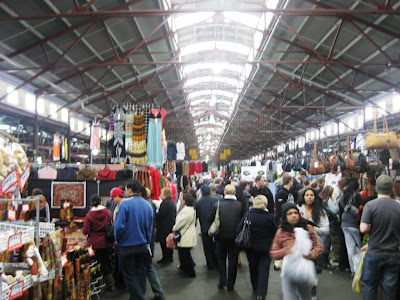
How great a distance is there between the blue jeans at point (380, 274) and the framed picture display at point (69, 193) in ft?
15.0

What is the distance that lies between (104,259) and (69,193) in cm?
185

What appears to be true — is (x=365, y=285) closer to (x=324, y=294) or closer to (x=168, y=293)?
(x=324, y=294)

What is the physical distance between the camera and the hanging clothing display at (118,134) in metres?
6.60

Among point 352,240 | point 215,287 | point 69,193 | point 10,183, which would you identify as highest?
point 10,183

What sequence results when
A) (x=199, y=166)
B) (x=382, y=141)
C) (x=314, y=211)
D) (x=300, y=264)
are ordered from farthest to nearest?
(x=199, y=166)
(x=382, y=141)
(x=314, y=211)
(x=300, y=264)

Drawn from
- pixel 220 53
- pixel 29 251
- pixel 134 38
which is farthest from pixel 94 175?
pixel 220 53

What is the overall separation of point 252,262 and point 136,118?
3.20m

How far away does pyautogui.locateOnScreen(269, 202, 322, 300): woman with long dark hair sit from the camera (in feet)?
11.2

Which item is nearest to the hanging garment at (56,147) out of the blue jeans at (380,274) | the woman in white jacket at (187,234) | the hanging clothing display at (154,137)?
the hanging clothing display at (154,137)

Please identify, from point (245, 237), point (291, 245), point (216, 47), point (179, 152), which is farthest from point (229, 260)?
point (216, 47)

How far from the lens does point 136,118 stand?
6609 millimetres

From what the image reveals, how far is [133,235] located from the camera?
4.14 metres

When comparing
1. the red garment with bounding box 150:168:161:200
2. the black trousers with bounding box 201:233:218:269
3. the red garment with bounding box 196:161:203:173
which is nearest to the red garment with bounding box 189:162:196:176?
the red garment with bounding box 196:161:203:173

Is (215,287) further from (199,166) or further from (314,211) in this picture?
(199,166)
